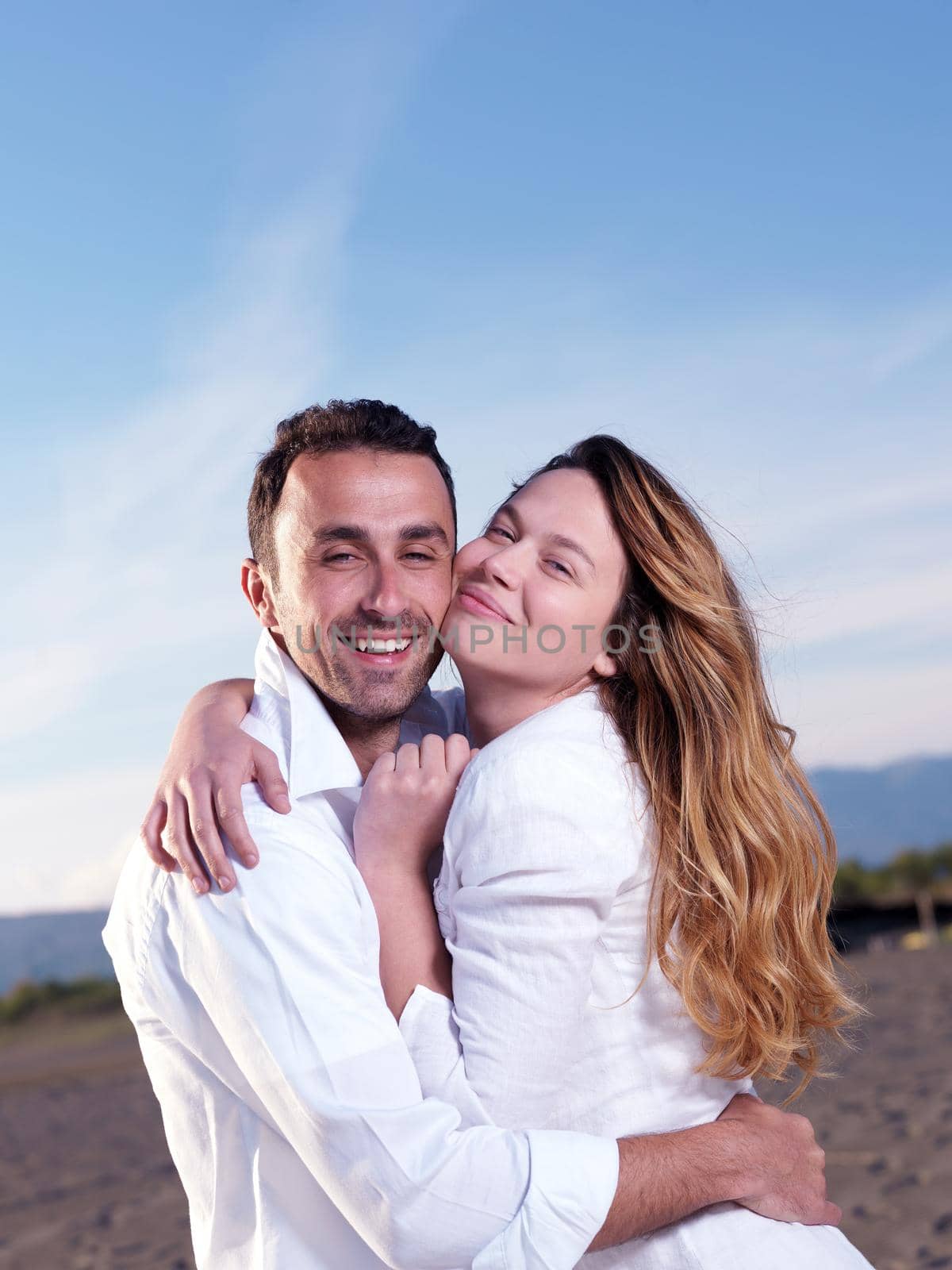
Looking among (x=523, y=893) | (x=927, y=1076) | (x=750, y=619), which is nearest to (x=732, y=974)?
(x=523, y=893)

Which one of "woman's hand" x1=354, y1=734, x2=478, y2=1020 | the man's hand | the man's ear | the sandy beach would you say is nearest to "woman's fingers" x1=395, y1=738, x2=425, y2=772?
"woman's hand" x1=354, y1=734, x2=478, y2=1020

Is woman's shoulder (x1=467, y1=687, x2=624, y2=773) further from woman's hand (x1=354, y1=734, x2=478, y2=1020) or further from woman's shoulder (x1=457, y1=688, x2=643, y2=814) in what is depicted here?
woman's hand (x1=354, y1=734, x2=478, y2=1020)

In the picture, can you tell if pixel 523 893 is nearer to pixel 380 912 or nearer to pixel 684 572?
pixel 380 912

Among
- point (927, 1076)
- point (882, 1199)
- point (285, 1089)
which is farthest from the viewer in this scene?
point (927, 1076)

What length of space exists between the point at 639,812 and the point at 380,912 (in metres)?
0.56

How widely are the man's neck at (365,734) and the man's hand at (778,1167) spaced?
1.18 metres

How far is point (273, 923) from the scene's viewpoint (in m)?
2.14

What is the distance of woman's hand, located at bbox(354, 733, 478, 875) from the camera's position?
2.40m

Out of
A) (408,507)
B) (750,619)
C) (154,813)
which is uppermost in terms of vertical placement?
(408,507)

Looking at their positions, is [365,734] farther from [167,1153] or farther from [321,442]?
[167,1153]

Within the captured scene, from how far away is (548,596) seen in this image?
2717 mm

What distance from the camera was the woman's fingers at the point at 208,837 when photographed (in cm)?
221

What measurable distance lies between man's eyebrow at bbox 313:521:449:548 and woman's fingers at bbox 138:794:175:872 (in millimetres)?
754

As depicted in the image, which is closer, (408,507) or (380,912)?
(380,912)
